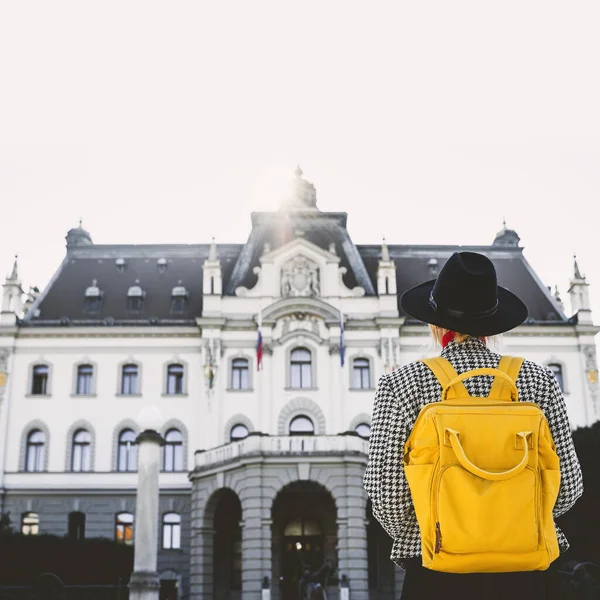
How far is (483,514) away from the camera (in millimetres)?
3395

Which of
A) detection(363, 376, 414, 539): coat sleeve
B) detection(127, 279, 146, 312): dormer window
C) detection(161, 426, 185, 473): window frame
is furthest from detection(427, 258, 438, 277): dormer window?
detection(363, 376, 414, 539): coat sleeve

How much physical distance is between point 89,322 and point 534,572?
41006 millimetres

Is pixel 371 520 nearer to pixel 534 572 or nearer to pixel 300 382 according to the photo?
A: pixel 300 382

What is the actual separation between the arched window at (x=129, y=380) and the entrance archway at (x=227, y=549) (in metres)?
7.44

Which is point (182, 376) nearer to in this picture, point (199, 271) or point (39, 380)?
point (39, 380)

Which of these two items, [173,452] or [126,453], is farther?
[126,453]

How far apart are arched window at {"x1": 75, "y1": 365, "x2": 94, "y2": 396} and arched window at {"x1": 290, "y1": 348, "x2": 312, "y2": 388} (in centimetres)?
978

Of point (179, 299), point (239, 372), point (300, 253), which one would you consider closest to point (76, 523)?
point (239, 372)

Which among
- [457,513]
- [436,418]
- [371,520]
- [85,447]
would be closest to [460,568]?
[457,513]

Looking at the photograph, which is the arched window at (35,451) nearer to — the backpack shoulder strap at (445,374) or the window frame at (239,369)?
the window frame at (239,369)

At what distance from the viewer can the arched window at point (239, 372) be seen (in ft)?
136

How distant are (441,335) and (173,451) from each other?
37997 millimetres

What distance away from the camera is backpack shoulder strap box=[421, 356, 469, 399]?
3.75m

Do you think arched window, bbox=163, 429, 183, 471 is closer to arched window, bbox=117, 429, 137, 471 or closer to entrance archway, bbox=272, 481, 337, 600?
arched window, bbox=117, 429, 137, 471
